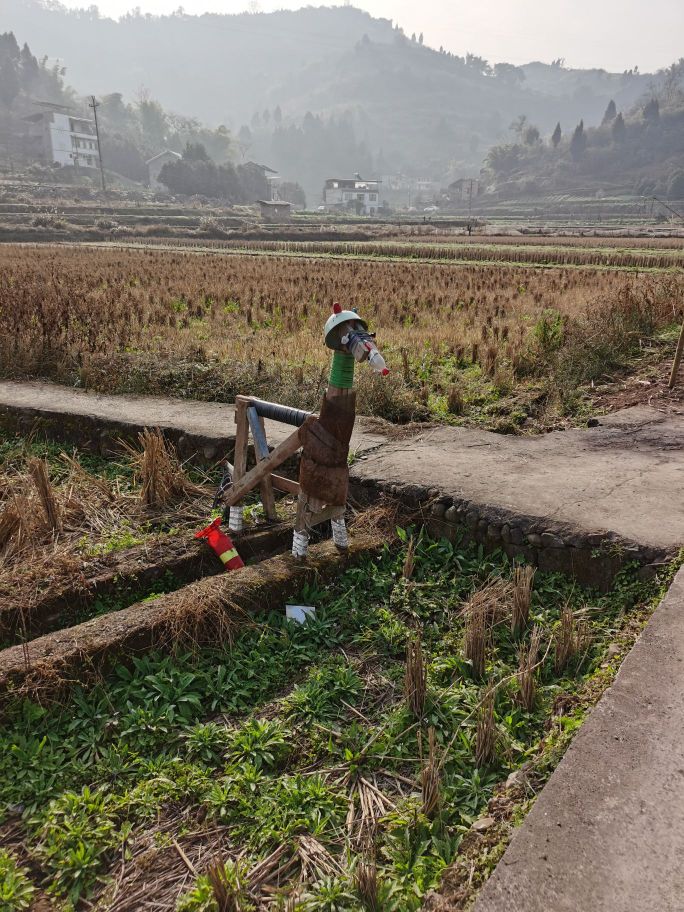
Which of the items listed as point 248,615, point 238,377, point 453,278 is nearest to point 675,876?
point 248,615

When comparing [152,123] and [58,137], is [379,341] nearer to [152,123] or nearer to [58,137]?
[58,137]

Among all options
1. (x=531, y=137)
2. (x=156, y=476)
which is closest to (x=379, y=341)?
(x=156, y=476)

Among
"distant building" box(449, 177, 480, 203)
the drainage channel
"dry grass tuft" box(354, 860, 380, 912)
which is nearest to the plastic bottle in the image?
the drainage channel

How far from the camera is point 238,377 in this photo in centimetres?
851

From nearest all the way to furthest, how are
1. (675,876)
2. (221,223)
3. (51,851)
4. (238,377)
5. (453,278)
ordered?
(675,876) → (51,851) → (238,377) → (453,278) → (221,223)

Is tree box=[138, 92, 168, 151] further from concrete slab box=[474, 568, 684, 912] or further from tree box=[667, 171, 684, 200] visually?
concrete slab box=[474, 568, 684, 912]

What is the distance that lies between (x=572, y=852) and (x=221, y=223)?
2432 inches

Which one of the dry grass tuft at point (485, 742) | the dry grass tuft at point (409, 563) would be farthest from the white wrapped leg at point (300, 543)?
the dry grass tuft at point (485, 742)

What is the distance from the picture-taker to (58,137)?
299 ft

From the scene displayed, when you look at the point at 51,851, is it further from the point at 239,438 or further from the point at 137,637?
the point at 239,438

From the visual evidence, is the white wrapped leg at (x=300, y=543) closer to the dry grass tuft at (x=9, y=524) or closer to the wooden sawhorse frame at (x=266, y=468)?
the wooden sawhorse frame at (x=266, y=468)

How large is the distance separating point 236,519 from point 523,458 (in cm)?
262

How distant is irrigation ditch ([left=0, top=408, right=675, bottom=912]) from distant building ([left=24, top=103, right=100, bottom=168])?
3821 inches

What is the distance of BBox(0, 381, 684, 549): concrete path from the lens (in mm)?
4879
